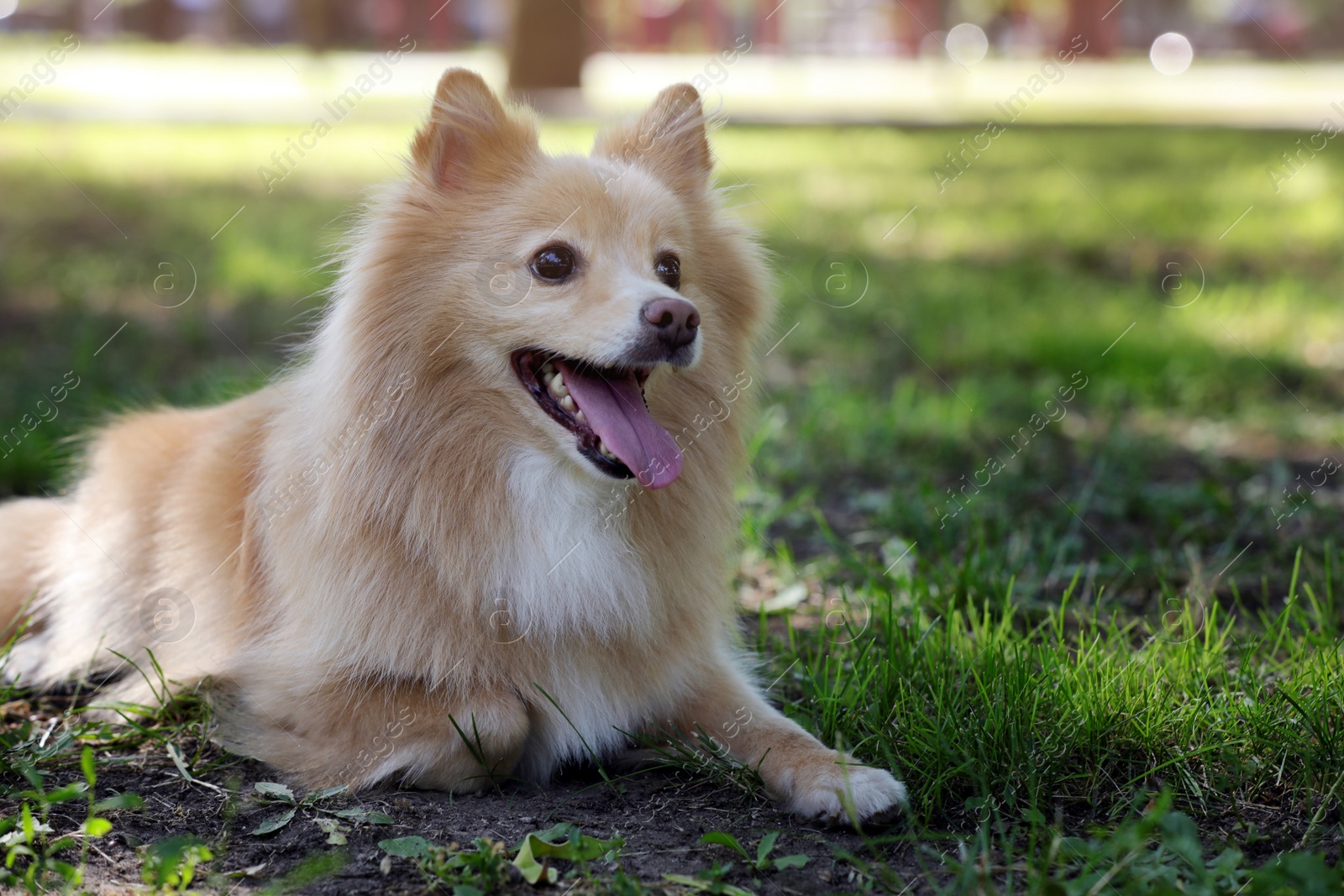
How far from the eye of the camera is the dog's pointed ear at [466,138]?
295 cm

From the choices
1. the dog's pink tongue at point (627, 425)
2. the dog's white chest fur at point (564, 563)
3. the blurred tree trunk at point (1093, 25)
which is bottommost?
the dog's white chest fur at point (564, 563)

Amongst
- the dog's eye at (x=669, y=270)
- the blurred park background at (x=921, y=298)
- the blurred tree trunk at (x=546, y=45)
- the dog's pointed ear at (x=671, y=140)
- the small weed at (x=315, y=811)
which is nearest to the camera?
the small weed at (x=315, y=811)

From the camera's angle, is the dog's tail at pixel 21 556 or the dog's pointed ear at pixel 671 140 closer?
the dog's pointed ear at pixel 671 140

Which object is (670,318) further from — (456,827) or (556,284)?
→ (456,827)

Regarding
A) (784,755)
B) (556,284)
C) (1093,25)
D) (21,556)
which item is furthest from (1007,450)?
(1093,25)

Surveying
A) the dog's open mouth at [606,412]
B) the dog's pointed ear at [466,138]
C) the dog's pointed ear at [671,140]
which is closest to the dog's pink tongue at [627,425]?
the dog's open mouth at [606,412]

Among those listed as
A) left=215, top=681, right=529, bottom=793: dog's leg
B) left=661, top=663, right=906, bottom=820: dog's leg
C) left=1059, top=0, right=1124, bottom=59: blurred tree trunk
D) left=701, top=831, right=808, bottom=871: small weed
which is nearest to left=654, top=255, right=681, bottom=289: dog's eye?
left=661, top=663, right=906, bottom=820: dog's leg

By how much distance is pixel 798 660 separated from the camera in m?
3.39

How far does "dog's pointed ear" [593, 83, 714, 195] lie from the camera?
3297 mm

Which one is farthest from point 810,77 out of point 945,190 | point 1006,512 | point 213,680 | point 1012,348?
point 213,680

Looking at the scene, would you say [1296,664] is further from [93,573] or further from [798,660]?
[93,573]

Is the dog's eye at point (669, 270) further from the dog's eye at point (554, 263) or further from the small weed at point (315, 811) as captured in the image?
the small weed at point (315, 811)

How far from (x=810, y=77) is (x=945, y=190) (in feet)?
64.0

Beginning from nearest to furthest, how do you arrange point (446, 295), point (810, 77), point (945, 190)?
point (446, 295) → point (945, 190) → point (810, 77)
